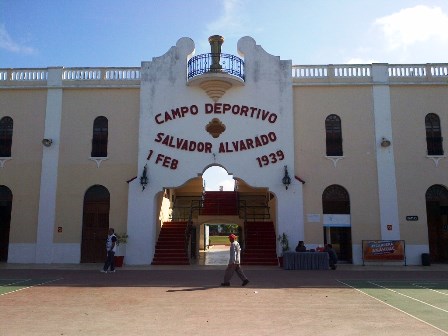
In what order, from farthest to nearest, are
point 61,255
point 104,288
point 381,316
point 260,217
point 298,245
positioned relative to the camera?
point 260,217 → point 61,255 → point 298,245 → point 104,288 → point 381,316

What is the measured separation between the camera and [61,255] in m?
21.3

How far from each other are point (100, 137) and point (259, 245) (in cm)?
980

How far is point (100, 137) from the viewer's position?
880 inches

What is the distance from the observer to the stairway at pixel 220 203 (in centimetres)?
2739

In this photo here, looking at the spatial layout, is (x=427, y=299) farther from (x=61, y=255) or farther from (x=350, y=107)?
(x=61, y=255)

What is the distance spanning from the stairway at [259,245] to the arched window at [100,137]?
8.49m

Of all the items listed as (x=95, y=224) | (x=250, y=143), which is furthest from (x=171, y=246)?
(x=250, y=143)

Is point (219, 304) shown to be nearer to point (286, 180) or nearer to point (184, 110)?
point (286, 180)

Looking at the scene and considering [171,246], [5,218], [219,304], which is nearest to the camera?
[219,304]

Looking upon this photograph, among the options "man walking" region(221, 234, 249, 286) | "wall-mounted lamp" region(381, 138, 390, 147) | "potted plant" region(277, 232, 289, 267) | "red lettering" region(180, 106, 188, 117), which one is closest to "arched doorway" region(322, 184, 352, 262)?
"potted plant" region(277, 232, 289, 267)

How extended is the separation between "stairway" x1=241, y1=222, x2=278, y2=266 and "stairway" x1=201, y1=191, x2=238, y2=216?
393 cm

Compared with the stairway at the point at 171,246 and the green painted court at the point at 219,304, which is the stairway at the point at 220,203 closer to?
the stairway at the point at 171,246

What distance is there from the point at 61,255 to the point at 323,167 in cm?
1356

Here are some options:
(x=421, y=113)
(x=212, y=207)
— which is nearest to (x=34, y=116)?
(x=212, y=207)
